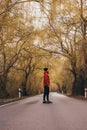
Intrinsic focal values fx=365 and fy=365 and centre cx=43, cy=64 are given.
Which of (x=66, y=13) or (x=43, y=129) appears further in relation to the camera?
(x=66, y=13)

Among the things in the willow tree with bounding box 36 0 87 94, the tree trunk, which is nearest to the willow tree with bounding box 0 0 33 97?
the tree trunk

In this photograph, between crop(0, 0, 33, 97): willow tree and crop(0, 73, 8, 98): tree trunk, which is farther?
crop(0, 73, 8, 98): tree trunk

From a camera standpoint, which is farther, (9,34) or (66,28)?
(66,28)

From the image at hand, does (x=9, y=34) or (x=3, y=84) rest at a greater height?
(x=9, y=34)

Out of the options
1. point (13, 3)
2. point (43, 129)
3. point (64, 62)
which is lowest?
point (43, 129)

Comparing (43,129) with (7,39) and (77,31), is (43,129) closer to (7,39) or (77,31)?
(7,39)

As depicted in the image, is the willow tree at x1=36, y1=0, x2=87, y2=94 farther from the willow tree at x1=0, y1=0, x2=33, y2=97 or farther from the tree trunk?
the tree trunk

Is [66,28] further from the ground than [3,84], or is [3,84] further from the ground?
[66,28]

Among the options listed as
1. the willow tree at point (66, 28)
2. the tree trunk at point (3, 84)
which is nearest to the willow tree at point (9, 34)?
the tree trunk at point (3, 84)

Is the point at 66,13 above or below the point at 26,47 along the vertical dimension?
above

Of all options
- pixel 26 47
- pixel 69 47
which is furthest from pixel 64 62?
pixel 26 47

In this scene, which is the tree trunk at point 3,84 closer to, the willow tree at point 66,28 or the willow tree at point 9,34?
the willow tree at point 9,34

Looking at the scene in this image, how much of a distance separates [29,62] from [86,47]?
21569 mm

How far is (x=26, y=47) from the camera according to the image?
3972 cm
